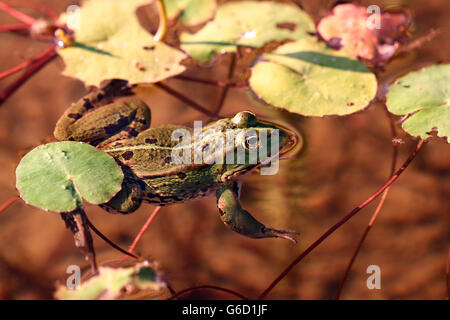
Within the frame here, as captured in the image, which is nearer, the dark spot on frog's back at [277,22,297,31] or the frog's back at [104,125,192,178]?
the frog's back at [104,125,192,178]

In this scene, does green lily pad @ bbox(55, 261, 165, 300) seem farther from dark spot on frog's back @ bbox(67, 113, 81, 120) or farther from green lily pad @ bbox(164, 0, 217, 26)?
green lily pad @ bbox(164, 0, 217, 26)

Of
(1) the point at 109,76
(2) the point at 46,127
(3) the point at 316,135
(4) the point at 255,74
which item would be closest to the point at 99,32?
(1) the point at 109,76

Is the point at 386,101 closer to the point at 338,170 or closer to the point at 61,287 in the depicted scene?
the point at 338,170

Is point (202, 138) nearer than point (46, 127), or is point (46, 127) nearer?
point (202, 138)

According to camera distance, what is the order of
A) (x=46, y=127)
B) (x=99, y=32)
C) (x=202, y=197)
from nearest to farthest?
(x=202, y=197) < (x=46, y=127) < (x=99, y=32)

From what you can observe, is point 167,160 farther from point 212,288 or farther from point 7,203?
point 7,203

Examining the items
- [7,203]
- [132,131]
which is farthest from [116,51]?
[7,203]

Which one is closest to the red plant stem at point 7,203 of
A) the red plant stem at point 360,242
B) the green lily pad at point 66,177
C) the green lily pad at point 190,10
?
the green lily pad at point 66,177

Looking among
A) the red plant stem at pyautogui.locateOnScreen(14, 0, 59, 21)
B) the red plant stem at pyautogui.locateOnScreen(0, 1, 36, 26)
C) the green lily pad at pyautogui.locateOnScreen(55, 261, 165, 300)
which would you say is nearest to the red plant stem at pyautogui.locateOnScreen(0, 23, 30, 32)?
the red plant stem at pyautogui.locateOnScreen(0, 1, 36, 26)
